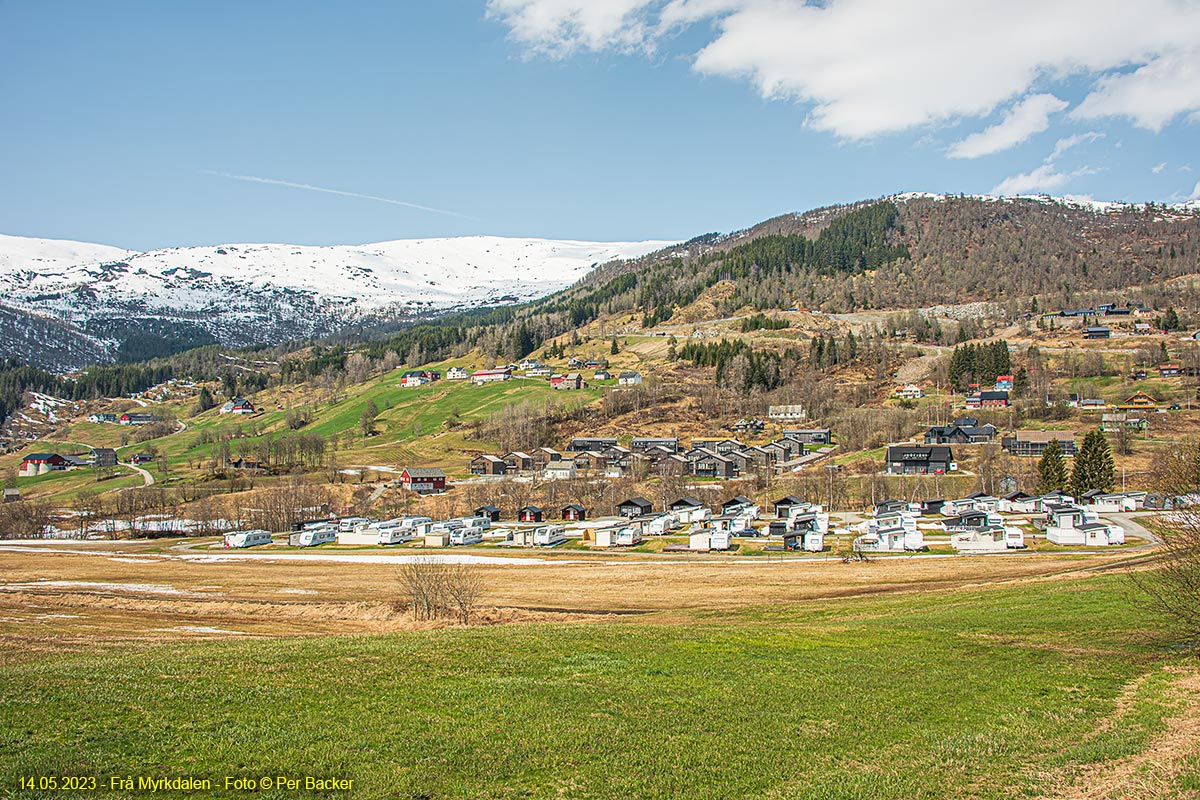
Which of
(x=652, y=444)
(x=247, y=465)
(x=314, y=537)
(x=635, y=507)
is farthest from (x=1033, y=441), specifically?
(x=247, y=465)

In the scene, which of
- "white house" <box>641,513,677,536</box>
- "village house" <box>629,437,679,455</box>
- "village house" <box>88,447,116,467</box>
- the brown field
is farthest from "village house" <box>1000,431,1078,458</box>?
"village house" <box>88,447,116,467</box>

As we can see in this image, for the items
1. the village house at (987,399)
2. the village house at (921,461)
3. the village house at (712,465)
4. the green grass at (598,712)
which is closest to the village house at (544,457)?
the village house at (712,465)

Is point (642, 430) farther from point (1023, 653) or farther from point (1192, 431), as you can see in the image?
point (1023, 653)

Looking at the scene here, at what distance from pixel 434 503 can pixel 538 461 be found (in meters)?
32.4

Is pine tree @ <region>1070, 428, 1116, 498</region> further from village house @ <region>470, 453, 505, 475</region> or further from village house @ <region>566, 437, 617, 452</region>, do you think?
village house @ <region>470, 453, 505, 475</region>

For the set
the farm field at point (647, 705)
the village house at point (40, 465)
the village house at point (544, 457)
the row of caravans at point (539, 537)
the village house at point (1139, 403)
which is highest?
the village house at point (1139, 403)

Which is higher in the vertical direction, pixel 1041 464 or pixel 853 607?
pixel 1041 464

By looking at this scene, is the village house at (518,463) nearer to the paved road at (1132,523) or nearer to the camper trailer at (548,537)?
the camper trailer at (548,537)

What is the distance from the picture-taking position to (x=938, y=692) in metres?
21.4

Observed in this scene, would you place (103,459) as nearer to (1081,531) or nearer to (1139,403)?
(1081,531)

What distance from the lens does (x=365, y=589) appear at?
57688 millimetres

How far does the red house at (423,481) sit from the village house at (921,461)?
75044 mm

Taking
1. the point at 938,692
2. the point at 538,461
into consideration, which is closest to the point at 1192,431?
the point at 538,461

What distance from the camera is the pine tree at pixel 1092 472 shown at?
98.7 metres
